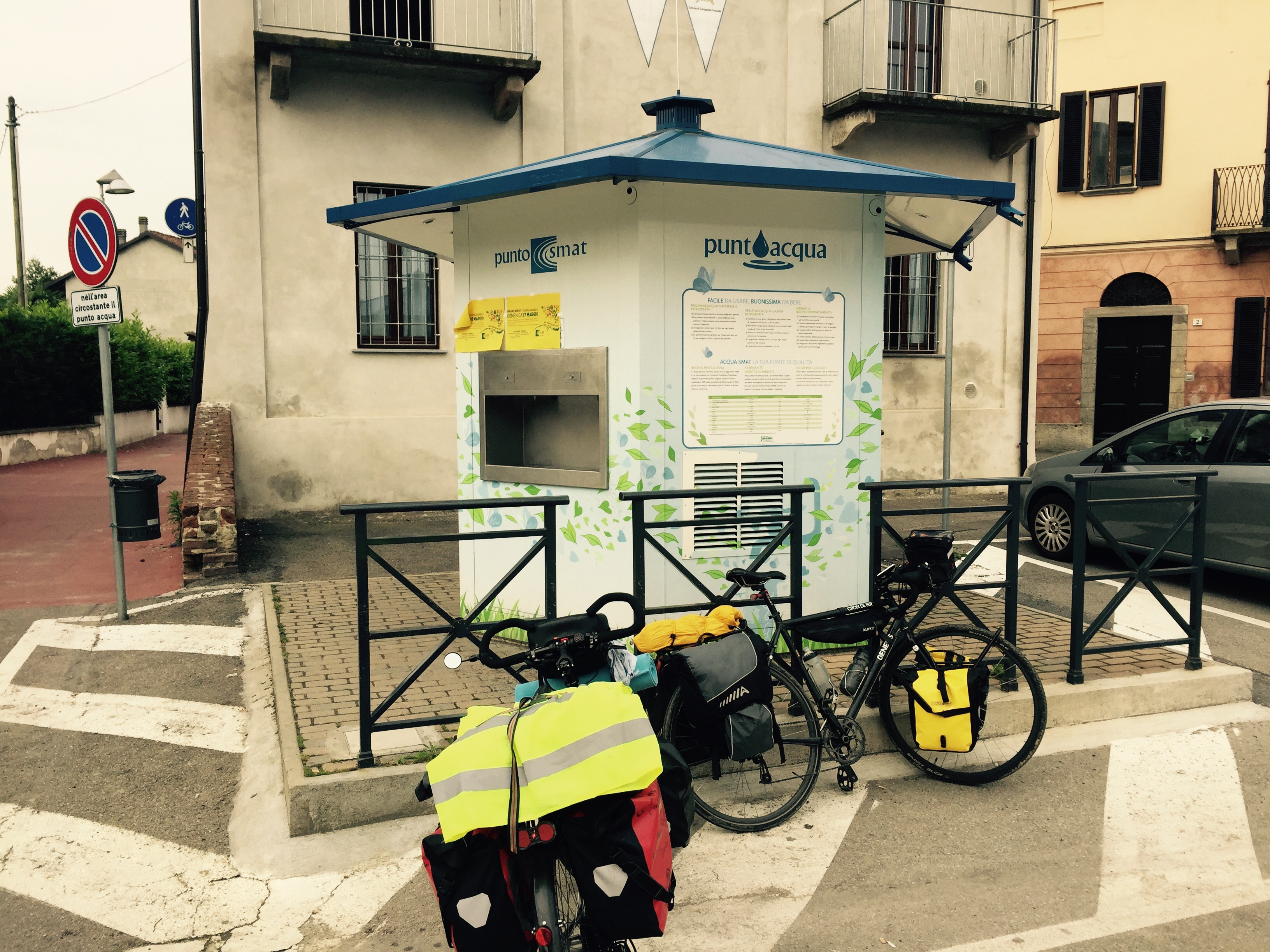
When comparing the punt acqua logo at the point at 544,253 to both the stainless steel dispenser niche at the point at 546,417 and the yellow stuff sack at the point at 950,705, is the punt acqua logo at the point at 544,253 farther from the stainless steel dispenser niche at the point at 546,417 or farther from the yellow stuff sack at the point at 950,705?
the yellow stuff sack at the point at 950,705

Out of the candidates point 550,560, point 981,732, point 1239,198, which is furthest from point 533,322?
point 1239,198

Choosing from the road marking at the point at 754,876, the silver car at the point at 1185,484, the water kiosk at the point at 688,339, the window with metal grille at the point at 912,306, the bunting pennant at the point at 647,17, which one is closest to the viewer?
the road marking at the point at 754,876

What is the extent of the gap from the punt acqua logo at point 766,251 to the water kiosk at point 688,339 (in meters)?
0.01

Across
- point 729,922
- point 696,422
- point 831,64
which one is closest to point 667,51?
point 831,64

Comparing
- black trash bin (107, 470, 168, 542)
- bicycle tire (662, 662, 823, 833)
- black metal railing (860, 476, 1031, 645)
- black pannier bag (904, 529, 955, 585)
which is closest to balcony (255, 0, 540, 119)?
black trash bin (107, 470, 168, 542)

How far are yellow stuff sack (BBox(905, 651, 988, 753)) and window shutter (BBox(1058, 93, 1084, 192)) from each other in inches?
810

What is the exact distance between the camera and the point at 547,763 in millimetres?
2514

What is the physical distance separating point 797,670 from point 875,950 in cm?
126

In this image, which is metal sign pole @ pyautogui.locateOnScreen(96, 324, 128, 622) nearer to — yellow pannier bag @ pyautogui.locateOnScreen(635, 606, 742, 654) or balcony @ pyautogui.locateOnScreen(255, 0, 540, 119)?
balcony @ pyautogui.locateOnScreen(255, 0, 540, 119)

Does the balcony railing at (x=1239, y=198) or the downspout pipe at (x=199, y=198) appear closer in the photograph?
the downspout pipe at (x=199, y=198)

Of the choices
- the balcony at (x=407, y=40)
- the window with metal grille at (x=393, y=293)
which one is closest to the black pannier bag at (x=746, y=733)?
the window with metal grille at (x=393, y=293)

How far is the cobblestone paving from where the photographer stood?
5145 mm

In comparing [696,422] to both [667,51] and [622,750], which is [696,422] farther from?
[667,51]

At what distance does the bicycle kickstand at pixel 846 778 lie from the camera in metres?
4.50
